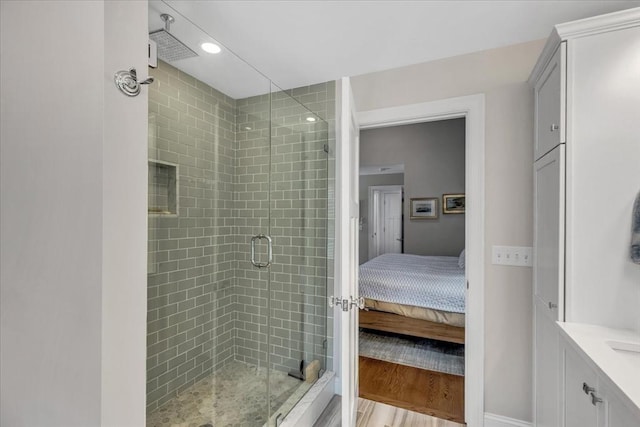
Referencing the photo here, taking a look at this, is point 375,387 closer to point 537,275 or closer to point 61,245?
point 537,275

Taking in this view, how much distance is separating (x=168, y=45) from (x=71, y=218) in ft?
4.36

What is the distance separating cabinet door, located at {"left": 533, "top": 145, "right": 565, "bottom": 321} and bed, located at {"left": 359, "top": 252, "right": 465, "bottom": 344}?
1298mm

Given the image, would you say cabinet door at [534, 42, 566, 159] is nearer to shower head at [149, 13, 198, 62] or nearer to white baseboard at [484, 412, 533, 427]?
white baseboard at [484, 412, 533, 427]

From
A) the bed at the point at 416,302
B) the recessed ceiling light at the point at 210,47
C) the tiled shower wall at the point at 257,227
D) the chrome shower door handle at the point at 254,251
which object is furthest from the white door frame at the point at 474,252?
the recessed ceiling light at the point at 210,47

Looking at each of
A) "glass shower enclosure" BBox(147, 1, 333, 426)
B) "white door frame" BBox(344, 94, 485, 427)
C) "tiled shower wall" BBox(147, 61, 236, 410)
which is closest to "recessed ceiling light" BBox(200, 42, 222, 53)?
"glass shower enclosure" BBox(147, 1, 333, 426)

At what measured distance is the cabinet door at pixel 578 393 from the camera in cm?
98

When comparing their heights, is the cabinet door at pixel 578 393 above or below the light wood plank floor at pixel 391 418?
above

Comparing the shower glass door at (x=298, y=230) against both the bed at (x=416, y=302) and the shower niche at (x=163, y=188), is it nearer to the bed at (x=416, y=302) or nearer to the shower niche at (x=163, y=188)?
the shower niche at (x=163, y=188)

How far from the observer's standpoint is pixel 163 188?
5.73ft

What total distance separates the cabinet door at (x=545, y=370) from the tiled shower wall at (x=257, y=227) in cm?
129

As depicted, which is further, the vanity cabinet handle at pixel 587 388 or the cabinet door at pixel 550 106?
the cabinet door at pixel 550 106

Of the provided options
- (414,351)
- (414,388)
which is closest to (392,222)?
(414,351)

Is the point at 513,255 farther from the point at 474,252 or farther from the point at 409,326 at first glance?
the point at 409,326

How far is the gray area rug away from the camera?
2670mm
